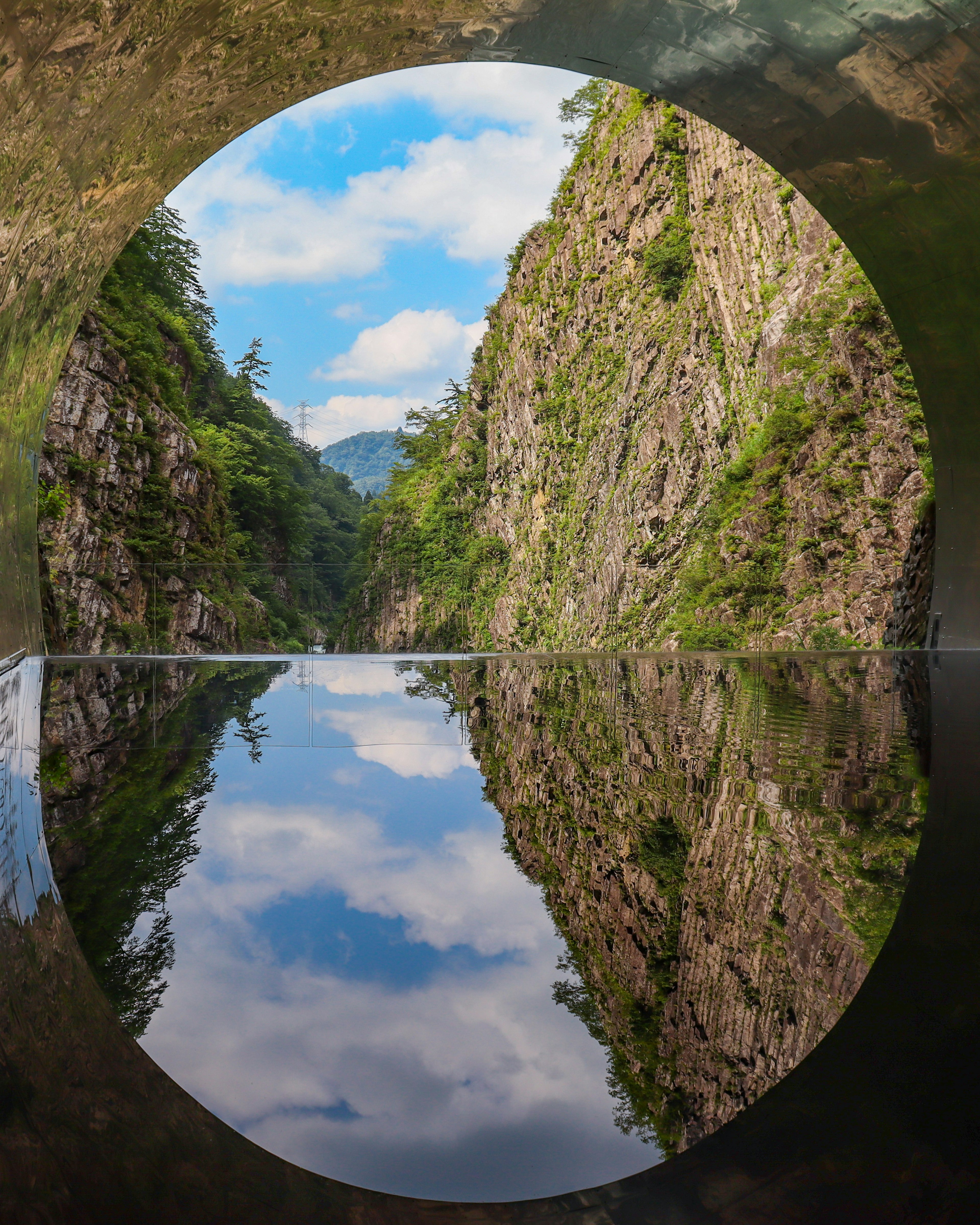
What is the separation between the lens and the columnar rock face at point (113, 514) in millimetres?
16125

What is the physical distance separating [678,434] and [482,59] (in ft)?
49.5

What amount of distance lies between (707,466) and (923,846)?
1788 centimetres

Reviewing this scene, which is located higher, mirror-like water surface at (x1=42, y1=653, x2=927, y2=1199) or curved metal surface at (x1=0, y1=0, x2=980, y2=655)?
curved metal surface at (x1=0, y1=0, x2=980, y2=655)

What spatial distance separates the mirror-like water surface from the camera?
0.76 metres

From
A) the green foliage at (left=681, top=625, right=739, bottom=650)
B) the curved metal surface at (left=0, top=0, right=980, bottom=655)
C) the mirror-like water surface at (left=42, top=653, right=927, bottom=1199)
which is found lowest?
the mirror-like water surface at (left=42, top=653, right=927, bottom=1199)

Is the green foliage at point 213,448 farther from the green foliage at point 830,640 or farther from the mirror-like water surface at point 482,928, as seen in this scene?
the mirror-like water surface at point 482,928

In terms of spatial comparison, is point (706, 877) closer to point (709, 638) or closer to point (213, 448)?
point (709, 638)

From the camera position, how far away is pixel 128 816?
1801mm

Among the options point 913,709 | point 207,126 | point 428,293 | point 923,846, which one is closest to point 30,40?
point 207,126

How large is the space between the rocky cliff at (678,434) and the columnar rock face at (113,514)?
427cm

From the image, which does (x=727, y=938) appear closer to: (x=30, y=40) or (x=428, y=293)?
(x=30, y=40)

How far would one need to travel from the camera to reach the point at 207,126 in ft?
16.9

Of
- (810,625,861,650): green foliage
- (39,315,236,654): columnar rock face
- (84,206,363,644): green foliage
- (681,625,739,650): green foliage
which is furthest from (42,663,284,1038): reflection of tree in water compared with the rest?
(681,625,739,650): green foliage

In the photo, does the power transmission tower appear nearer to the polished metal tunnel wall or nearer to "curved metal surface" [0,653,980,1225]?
the polished metal tunnel wall
